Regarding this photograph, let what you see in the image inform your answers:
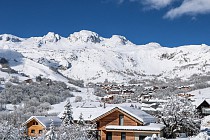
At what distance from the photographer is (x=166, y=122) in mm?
29031

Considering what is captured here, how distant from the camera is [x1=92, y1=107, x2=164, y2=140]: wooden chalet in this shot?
28781 mm

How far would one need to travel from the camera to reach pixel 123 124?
3016 cm

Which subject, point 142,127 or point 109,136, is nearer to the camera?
point 142,127

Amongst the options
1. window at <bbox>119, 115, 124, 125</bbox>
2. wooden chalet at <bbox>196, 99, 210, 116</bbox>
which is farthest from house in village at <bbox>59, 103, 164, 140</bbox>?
wooden chalet at <bbox>196, 99, 210, 116</bbox>

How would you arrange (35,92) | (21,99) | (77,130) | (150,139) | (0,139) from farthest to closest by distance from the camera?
(35,92)
(21,99)
(77,130)
(150,139)
(0,139)

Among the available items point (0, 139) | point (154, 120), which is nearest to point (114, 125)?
point (154, 120)

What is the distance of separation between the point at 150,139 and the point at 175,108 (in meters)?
11.3

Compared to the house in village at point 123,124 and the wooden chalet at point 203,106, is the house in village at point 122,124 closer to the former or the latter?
the house in village at point 123,124

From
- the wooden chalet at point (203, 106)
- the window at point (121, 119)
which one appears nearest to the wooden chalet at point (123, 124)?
the window at point (121, 119)

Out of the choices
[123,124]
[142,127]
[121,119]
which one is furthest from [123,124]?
[142,127]

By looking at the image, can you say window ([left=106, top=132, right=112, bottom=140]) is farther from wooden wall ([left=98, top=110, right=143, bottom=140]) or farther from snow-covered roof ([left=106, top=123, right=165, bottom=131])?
snow-covered roof ([left=106, top=123, right=165, bottom=131])

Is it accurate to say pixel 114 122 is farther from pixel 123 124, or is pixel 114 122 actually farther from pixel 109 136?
pixel 109 136

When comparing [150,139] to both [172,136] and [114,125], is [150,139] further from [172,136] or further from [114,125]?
[114,125]

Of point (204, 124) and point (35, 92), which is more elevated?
point (35, 92)
